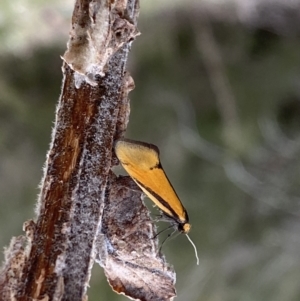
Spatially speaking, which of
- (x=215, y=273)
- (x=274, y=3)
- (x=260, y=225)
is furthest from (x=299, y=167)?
(x=274, y=3)

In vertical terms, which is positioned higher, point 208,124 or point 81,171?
point 208,124

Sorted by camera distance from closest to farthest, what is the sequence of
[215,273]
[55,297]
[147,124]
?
[55,297]
[147,124]
[215,273]

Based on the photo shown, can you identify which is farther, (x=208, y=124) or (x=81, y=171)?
(x=208, y=124)

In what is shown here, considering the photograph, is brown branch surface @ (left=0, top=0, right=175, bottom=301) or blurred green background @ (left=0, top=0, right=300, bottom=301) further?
blurred green background @ (left=0, top=0, right=300, bottom=301)

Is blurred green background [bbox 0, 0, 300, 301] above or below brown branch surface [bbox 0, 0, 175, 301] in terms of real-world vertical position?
above

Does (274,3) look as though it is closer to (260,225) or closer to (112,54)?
(260,225)
